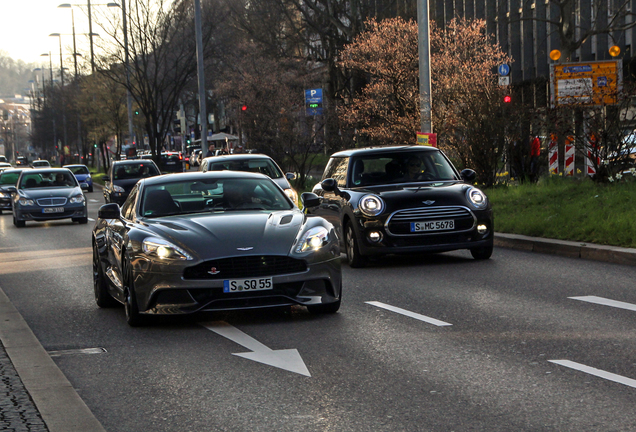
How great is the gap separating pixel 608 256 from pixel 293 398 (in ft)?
24.4

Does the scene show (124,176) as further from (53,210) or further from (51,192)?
(53,210)

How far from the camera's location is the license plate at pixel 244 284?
8102 mm

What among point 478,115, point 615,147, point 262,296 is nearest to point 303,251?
point 262,296

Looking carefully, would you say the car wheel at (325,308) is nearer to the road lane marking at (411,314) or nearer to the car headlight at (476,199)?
the road lane marking at (411,314)

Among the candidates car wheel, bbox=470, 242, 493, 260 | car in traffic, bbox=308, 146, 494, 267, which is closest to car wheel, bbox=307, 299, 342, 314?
car in traffic, bbox=308, 146, 494, 267

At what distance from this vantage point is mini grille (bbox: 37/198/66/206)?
2592 centimetres

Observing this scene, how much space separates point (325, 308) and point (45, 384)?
3.25 meters

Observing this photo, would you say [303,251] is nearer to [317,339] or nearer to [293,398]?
[317,339]

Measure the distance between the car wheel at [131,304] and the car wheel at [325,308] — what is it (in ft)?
4.83

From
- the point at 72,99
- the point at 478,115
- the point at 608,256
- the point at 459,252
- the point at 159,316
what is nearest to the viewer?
the point at 159,316

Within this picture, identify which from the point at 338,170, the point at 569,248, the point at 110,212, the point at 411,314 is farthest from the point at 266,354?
the point at 338,170

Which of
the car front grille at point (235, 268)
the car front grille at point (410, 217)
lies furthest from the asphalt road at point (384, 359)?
the car front grille at point (410, 217)

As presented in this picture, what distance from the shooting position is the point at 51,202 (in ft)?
85.1

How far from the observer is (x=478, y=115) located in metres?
19.8
